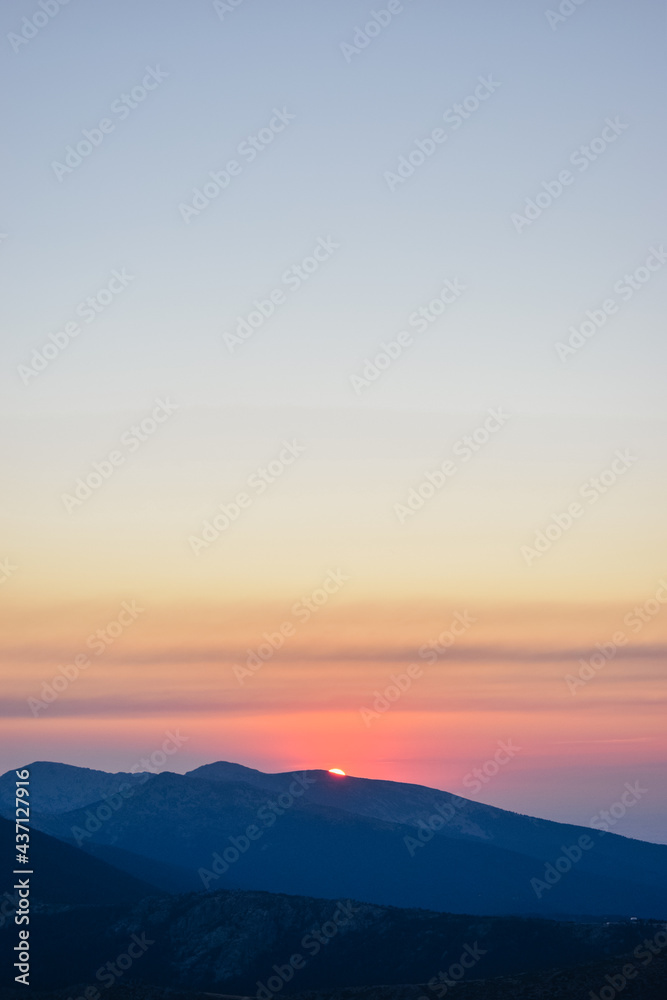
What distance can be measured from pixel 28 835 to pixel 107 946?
51.8m

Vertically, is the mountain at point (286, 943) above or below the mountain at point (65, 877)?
above

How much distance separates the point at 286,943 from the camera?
10988cm

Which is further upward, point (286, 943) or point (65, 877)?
point (286, 943)

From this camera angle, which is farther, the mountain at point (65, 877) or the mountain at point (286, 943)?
the mountain at point (65, 877)

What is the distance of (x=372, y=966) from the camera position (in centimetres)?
9956

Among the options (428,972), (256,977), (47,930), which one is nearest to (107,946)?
(47,930)

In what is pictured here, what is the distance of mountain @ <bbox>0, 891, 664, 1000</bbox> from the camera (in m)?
95.5

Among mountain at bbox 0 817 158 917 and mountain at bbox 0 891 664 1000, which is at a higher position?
mountain at bbox 0 891 664 1000

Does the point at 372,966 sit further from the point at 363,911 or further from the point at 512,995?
the point at 512,995

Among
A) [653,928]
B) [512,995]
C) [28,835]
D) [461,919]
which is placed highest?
[653,928]

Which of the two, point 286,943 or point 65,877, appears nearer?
point 286,943

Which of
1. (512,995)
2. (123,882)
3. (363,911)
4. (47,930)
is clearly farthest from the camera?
(123,882)

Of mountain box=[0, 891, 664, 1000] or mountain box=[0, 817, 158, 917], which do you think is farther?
mountain box=[0, 817, 158, 917]

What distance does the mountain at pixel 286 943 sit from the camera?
9550 centimetres
